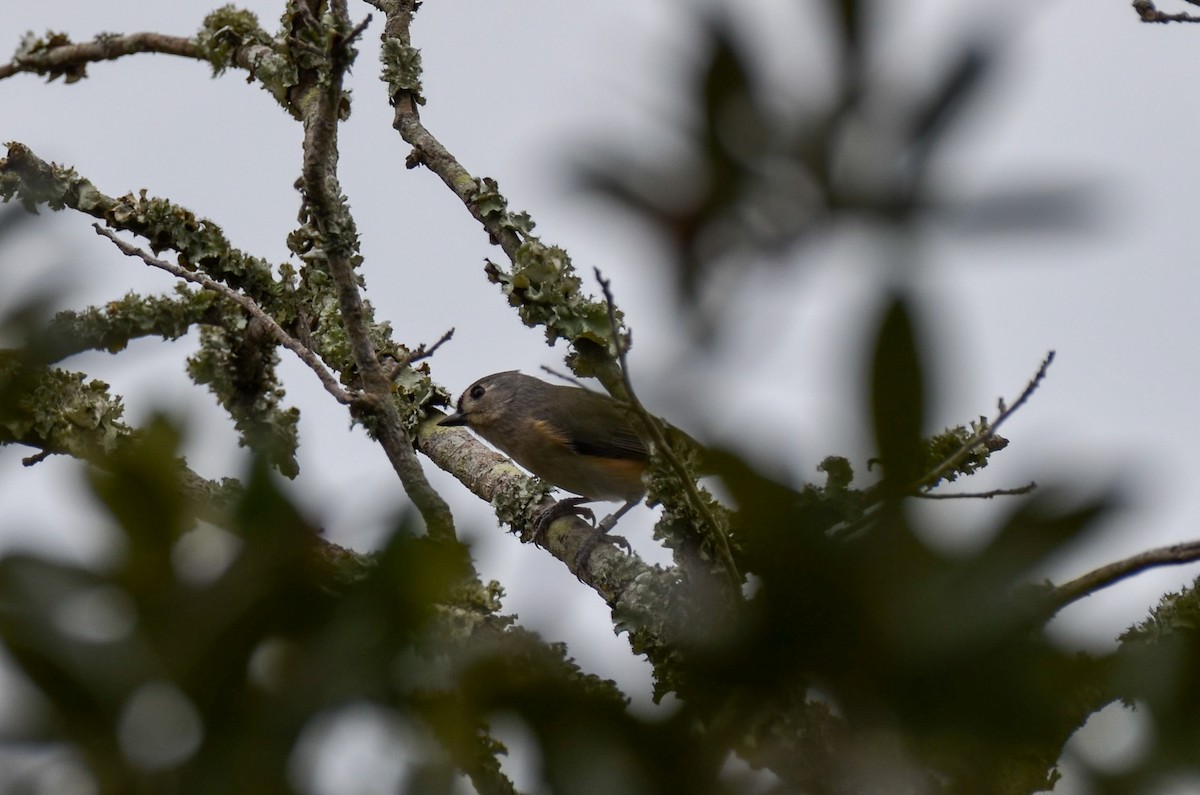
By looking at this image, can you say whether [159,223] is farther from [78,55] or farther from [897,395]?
[897,395]

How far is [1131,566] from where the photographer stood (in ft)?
6.91

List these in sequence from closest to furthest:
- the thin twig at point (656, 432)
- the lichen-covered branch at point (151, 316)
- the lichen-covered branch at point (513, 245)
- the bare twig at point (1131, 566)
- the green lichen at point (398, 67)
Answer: the bare twig at point (1131, 566), the thin twig at point (656, 432), the lichen-covered branch at point (513, 245), the lichen-covered branch at point (151, 316), the green lichen at point (398, 67)

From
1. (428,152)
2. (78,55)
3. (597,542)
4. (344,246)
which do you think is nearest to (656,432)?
(344,246)

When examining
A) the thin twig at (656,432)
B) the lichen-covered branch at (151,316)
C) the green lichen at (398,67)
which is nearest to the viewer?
the thin twig at (656,432)

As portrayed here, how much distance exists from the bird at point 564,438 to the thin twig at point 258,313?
1930 mm

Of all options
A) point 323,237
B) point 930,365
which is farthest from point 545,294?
point 930,365

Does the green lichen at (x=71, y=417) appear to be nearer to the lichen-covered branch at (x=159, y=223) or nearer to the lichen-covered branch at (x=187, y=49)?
the lichen-covered branch at (x=159, y=223)

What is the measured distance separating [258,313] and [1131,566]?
3.13 metres

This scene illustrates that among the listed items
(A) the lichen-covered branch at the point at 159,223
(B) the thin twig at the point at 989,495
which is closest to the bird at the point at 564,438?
(A) the lichen-covered branch at the point at 159,223

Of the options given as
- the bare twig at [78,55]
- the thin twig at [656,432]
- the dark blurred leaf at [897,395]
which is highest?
the bare twig at [78,55]

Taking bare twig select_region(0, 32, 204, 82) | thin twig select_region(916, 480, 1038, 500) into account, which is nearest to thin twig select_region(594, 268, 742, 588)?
thin twig select_region(916, 480, 1038, 500)

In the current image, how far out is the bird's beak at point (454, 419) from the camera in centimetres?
621

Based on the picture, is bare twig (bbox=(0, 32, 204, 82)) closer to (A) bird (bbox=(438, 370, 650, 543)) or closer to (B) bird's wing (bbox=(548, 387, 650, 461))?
(A) bird (bbox=(438, 370, 650, 543))

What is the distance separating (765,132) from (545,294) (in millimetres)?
3845
